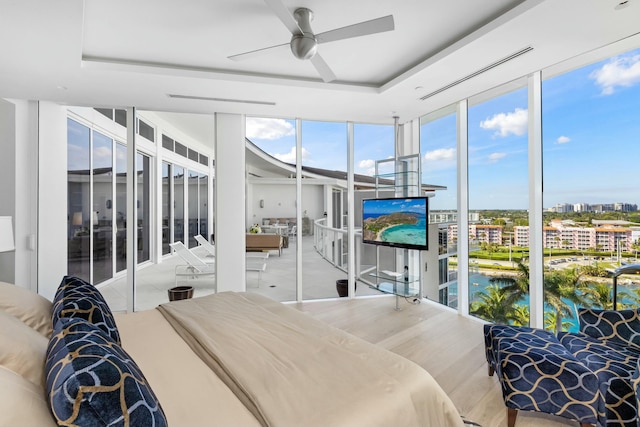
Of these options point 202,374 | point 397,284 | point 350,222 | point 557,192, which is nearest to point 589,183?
point 557,192

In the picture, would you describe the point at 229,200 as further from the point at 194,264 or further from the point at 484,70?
the point at 484,70

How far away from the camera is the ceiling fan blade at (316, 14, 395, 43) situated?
2122 millimetres

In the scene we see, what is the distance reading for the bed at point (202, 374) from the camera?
92cm

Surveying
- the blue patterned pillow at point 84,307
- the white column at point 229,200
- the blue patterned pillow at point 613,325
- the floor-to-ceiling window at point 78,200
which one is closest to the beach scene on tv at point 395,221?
the white column at point 229,200

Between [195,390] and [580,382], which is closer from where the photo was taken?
[195,390]

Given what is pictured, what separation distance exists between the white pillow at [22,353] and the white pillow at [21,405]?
14 cm

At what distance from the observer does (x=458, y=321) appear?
3.94 metres

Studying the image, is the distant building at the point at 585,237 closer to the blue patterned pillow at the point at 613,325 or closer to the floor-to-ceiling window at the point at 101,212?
the blue patterned pillow at the point at 613,325

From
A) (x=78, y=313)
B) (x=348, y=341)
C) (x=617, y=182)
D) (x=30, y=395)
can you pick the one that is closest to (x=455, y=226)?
(x=617, y=182)

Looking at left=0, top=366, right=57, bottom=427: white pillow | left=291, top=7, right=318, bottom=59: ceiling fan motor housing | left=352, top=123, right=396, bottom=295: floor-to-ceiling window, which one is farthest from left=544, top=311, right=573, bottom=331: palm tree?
left=0, top=366, right=57, bottom=427: white pillow

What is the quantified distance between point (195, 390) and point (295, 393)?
0.40 m

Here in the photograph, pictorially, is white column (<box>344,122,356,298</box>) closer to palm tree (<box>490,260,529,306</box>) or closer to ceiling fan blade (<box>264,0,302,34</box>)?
palm tree (<box>490,260,529,306</box>)

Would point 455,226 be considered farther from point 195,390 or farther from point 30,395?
point 30,395

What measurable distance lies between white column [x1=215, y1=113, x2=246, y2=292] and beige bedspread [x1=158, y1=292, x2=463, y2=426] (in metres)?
2.52
